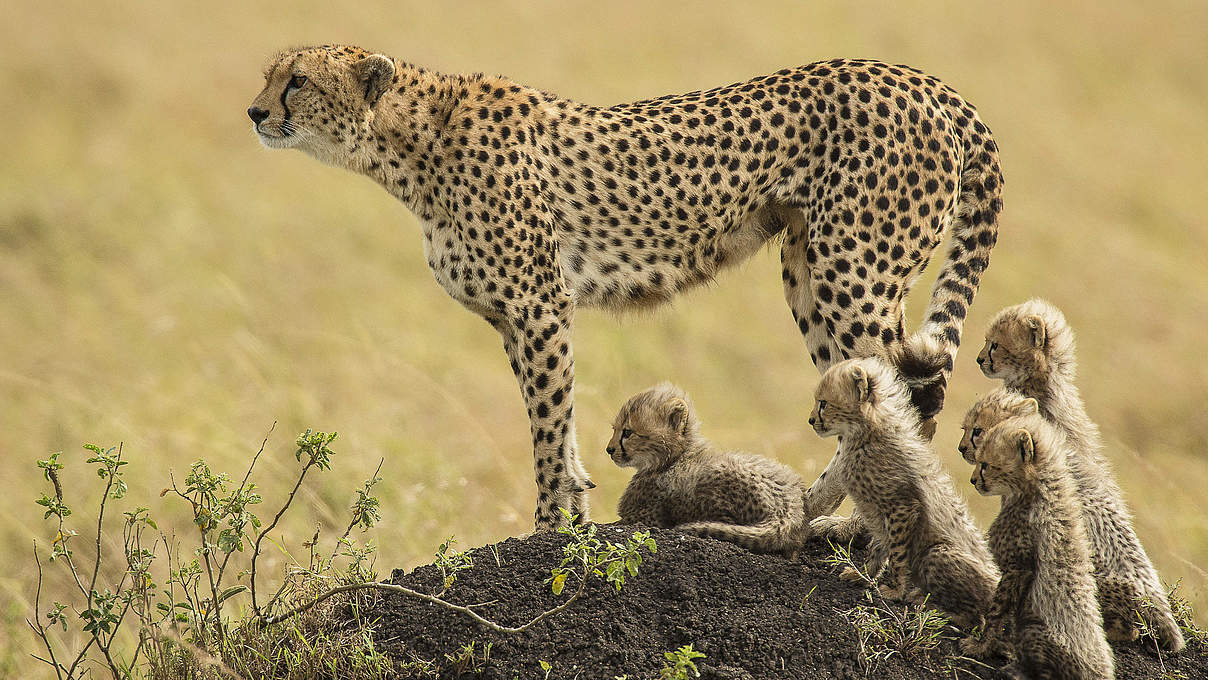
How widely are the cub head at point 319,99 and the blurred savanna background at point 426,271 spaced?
145cm

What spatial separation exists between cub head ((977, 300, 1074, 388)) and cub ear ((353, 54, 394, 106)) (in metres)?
2.33

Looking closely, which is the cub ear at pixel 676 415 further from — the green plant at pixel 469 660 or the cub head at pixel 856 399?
the green plant at pixel 469 660

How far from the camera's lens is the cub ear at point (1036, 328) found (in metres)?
3.86

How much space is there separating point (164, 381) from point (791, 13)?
347 inches

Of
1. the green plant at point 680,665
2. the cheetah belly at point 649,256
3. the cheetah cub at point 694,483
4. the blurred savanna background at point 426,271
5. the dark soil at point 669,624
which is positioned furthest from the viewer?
the blurred savanna background at point 426,271

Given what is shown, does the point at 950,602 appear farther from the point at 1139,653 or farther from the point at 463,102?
the point at 463,102

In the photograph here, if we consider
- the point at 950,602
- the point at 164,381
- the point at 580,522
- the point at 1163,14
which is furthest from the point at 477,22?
the point at 950,602

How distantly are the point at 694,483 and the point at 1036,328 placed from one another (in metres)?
1.22

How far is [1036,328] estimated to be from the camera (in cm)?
386

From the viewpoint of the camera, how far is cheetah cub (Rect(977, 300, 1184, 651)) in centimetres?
364

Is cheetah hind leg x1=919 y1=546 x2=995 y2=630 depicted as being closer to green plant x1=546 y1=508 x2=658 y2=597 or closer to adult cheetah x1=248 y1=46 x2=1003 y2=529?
green plant x1=546 y1=508 x2=658 y2=597

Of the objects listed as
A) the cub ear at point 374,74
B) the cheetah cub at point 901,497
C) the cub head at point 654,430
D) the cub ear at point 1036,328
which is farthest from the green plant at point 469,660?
the cub ear at point 374,74

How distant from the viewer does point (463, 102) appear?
15.8 feet

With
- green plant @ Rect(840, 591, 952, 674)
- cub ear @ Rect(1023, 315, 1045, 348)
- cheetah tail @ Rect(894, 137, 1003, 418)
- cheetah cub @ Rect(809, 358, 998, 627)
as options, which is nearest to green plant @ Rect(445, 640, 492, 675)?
green plant @ Rect(840, 591, 952, 674)
